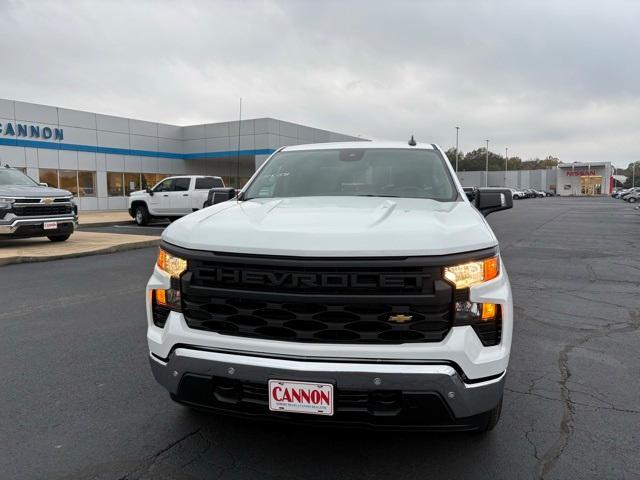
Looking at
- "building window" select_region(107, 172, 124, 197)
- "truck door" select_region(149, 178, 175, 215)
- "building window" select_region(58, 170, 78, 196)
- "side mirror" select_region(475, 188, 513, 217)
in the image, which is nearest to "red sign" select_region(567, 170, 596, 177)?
"building window" select_region(107, 172, 124, 197)

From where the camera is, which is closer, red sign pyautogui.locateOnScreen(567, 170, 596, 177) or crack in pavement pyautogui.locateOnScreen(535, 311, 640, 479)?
crack in pavement pyautogui.locateOnScreen(535, 311, 640, 479)

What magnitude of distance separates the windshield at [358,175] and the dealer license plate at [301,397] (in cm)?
182

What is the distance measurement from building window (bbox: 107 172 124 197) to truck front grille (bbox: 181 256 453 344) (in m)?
29.5

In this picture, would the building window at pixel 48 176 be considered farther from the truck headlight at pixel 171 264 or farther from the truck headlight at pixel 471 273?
the truck headlight at pixel 471 273

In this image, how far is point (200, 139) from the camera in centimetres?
3294

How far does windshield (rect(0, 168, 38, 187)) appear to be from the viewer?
470 inches

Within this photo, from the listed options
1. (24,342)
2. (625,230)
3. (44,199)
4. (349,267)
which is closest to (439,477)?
(349,267)

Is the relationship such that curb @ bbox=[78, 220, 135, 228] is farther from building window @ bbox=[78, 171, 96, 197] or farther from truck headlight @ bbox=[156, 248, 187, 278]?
truck headlight @ bbox=[156, 248, 187, 278]

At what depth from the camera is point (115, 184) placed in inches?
1166

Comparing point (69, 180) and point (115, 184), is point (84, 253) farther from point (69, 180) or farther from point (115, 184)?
point (115, 184)

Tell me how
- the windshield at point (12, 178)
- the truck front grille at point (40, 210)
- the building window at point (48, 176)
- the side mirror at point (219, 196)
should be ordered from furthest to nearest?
the building window at point (48, 176) < the windshield at point (12, 178) < the truck front grille at point (40, 210) < the side mirror at point (219, 196)

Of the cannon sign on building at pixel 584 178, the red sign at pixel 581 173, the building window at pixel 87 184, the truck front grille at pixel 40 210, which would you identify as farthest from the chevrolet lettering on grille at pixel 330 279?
the red sign at pixel 581 173

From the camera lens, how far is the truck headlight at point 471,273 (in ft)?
7.54

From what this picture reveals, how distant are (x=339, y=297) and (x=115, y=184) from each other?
30253 millimetres
